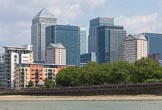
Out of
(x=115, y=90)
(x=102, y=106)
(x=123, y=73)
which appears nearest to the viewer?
(x=102, y=106)

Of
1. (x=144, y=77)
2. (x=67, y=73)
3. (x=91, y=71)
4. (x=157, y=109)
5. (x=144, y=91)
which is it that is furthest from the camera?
(x=67, y=73)

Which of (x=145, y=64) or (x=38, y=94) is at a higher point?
(x=145, y=64)

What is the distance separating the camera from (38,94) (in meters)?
151

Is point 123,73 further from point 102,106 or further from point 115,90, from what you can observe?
point 102,106

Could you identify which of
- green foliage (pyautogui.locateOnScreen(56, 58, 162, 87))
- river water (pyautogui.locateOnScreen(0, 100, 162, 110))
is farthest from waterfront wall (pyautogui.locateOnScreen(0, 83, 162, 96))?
river water (pyautogui.locateOnScreen(0, 100, 162, 110))

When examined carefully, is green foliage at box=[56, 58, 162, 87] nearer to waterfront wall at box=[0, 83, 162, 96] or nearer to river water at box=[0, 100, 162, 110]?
waterfront wall at box=[0, 83, 162, 96]

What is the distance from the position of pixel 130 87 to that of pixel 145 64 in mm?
28948

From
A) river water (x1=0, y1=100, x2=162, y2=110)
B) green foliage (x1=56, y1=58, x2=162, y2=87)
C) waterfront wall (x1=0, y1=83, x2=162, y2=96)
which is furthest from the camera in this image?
green foliage (x1=56, y1=58, x2=162, y2=87)

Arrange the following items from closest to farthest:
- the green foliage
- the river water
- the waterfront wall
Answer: the river water, the waterfront wall, the green foliage

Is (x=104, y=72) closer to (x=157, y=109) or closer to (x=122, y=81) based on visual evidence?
(x=122, y=81)

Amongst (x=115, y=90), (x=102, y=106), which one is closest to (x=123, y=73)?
(x=115, y=90)

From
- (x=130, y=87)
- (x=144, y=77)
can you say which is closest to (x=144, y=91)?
(x=130, y=87)

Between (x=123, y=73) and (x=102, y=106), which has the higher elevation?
(x=123, y=73)

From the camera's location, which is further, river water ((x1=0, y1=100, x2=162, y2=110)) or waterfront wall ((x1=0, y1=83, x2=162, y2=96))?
waterfront wall ((x1=0, y1=83, x2=162, y2=96))
